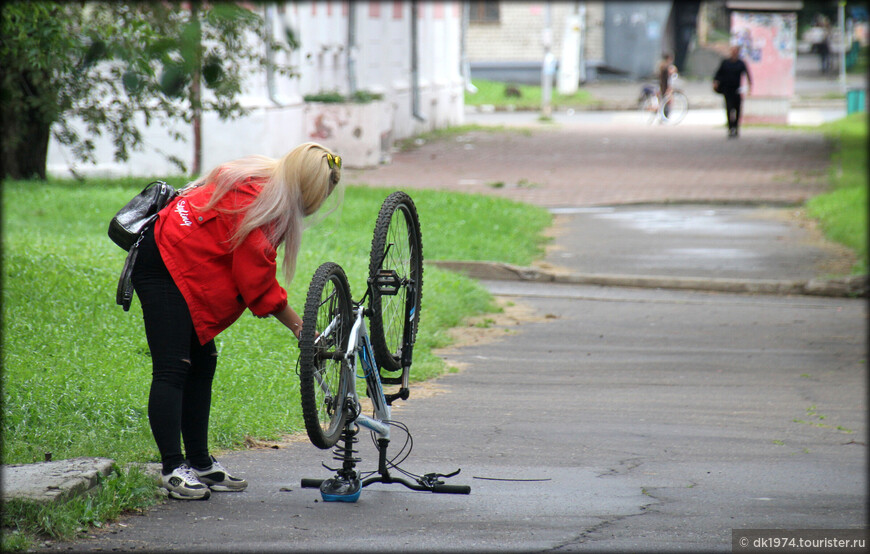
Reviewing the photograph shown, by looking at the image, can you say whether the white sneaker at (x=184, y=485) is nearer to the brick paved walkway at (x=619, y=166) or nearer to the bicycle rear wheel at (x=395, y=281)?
the bicycle rear wheel at (x=395, y=281)

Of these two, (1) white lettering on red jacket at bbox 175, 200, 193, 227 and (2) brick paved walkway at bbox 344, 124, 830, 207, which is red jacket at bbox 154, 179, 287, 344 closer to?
(1) white lettering on red jacket at bbox 175, 200, 193, 227

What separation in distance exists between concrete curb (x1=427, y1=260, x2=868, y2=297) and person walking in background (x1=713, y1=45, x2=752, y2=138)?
15.0 metres

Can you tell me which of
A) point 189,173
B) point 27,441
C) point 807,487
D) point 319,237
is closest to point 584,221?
point 319,237

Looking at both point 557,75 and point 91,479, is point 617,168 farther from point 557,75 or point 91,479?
point 557,75

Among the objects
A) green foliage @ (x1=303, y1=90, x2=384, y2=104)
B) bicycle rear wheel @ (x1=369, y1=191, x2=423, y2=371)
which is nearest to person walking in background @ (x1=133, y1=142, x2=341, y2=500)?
bicycle rear wheel @ (x1=369, y1=191, x2=423, y2=371)

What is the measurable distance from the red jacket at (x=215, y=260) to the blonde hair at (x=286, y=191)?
4 centimetres

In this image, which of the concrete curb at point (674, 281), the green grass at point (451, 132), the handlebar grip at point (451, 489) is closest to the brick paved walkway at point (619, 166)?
the green grass at point (451, 132)

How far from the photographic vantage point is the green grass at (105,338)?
5.28m

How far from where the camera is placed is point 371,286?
466cm

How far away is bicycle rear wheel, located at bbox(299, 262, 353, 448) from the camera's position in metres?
4.09

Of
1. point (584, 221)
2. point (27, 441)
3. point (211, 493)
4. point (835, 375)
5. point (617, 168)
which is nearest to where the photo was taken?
point (211, 493)

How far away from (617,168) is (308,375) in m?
17.2

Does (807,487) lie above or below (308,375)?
below

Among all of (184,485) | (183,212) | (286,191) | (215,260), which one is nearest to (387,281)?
(286,191)
